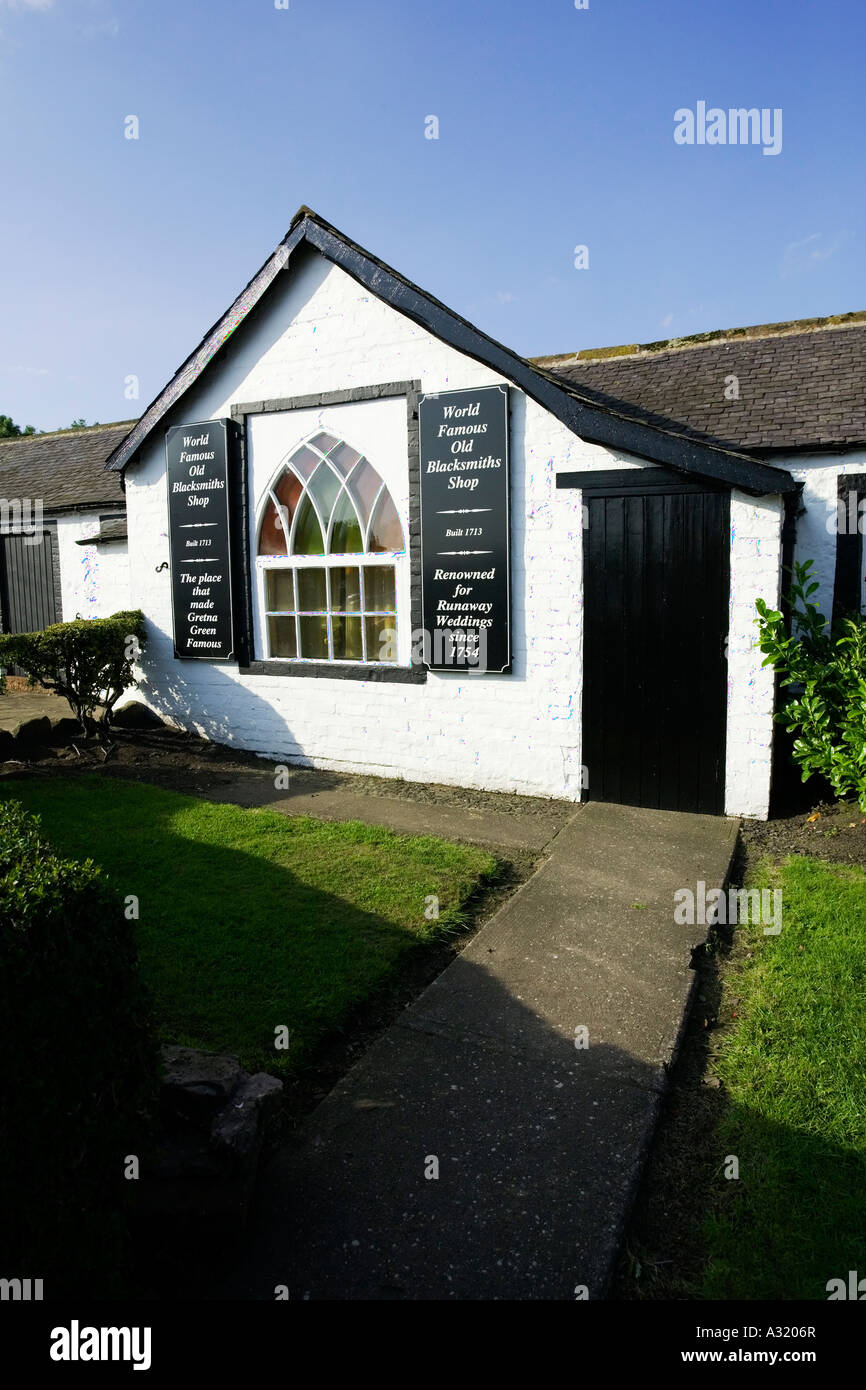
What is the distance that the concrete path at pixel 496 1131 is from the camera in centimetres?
285

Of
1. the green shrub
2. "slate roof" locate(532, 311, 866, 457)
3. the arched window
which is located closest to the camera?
the green shrub

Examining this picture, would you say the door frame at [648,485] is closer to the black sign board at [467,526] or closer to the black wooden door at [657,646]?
the black wooden door at [657,646]

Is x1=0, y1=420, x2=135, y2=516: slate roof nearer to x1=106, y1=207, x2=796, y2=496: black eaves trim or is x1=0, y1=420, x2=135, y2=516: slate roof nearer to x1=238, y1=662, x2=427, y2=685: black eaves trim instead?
x1=106, y1=207, x2=796, y2=496: black eaves trim

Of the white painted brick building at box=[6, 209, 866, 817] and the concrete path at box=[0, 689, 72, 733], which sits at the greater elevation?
the white painted brick building at box=[6, 209, 866, 817]

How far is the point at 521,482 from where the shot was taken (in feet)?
26.6

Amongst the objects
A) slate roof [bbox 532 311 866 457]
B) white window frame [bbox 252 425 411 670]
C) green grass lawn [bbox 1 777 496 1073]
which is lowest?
green grass lawn [bbox 1 777 496 1073]

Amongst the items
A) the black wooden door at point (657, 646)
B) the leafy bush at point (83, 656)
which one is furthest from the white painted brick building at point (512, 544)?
the leafy bush at point (83, 656)

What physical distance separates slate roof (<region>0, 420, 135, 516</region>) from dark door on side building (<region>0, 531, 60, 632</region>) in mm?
834

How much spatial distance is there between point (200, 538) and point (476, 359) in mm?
4176

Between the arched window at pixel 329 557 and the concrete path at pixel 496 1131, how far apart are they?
14.7 feet

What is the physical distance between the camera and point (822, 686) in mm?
7000

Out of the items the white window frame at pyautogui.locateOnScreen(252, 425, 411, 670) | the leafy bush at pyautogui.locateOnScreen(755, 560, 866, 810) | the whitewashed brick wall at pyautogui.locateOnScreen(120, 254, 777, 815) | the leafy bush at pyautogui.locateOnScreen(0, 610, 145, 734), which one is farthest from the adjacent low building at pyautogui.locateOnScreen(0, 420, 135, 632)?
the leafy bush at pyautogui.locateOnScreen(755, 560, 866, 810)

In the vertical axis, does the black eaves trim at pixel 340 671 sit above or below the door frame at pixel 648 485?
below

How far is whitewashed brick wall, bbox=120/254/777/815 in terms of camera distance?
793 cm
